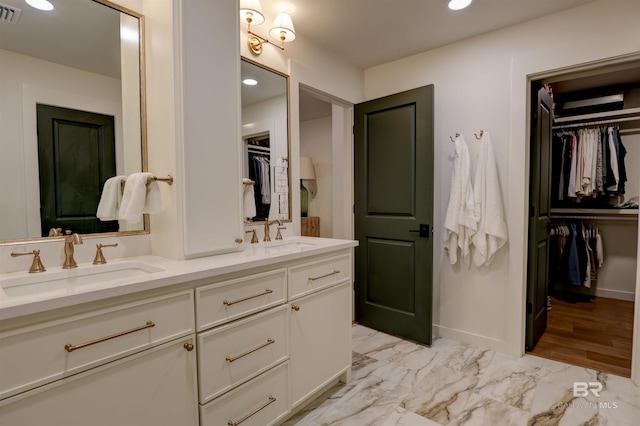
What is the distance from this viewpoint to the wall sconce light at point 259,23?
6.15 ft

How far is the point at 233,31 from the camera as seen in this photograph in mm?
1664

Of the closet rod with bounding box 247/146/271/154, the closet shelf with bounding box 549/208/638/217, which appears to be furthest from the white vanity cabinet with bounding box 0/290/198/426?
the closet shelf with bounding box 549/208/638/217

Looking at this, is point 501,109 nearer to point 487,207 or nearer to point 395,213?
A: point 487,207

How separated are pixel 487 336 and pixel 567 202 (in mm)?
2344

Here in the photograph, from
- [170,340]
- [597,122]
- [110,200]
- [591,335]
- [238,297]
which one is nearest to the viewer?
[170,340]

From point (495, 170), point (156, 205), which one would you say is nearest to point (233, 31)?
point (156, 205)

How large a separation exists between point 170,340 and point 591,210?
14.3ft

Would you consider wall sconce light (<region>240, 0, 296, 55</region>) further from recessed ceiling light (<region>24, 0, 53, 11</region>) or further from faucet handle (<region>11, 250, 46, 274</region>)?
faucet handle (<region>11, 250, 46, 274</region>)

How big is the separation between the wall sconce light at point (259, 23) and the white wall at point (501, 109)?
4.10 ft

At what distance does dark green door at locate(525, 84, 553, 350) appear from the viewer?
7.86 ft

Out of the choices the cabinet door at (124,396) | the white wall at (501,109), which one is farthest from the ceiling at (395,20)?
the cabinet door at (124,396)

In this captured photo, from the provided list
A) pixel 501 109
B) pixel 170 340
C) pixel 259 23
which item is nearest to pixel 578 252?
pixel 501 109

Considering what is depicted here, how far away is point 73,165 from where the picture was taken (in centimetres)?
143

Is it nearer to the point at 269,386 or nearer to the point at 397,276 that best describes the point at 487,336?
the point at 397,276
